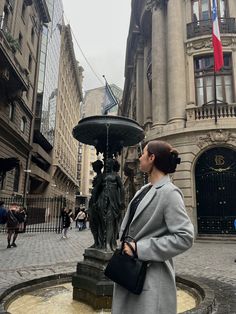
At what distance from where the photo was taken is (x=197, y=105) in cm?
1825

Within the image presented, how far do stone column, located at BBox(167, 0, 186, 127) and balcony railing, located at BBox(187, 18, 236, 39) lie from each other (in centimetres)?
55

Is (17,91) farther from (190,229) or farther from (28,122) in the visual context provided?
(190,229)

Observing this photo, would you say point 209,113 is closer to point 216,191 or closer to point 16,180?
point 216,191

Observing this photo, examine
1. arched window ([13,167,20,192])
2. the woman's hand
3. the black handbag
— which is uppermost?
arched window ([13,167,20,192])

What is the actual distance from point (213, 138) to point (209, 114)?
1543mm

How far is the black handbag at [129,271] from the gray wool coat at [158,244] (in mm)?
43

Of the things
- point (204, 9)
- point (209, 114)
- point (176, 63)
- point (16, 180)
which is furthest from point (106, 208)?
point (16, 180)

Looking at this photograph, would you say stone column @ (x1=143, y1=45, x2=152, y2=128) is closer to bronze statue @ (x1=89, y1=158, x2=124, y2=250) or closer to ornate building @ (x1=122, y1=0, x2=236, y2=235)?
ornate building @ (x1=122, y1=0, x2=236, y2=235)

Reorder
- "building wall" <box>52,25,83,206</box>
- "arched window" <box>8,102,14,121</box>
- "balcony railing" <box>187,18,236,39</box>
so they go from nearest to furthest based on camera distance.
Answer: "balcony railing" <box>187,18,236,39</box> → "arched window" <box>8,102,14,121</box> → "building wall" <box>52,25,83,206</box>

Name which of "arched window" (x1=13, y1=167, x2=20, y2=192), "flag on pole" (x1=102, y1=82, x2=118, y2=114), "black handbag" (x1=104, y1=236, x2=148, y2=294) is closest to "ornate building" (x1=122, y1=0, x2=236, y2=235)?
"flag on pole" (x1=102, y1=82, x2=118, y2=114)

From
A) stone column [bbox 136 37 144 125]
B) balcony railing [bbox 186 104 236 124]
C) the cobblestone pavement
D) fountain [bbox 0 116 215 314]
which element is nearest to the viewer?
fountain [bbox 0 116 215 314]

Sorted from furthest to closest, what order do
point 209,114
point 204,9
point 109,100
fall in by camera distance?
point 204,9
point 209,114
point 109,100

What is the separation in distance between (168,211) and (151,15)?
23056mm

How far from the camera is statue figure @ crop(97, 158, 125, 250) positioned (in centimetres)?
582
